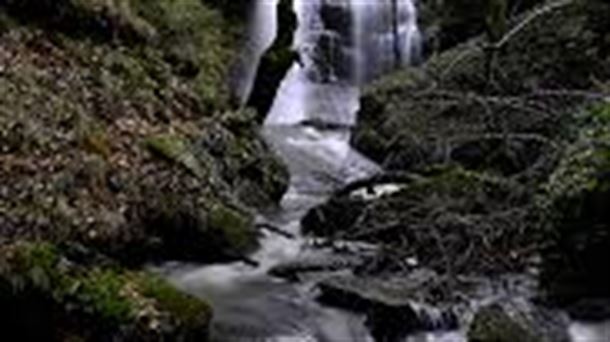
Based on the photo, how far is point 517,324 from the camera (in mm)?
8922

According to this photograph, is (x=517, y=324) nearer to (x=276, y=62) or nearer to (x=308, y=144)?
(x=276, y=62)

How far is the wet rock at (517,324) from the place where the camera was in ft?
28.5

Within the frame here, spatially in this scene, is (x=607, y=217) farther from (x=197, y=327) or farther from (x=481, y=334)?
(x=197, y=327)

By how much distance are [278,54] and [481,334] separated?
7.30 metres

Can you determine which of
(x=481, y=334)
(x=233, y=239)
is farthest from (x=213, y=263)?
(x=481, y=334)

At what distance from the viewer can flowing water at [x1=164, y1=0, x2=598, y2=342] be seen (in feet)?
31.8

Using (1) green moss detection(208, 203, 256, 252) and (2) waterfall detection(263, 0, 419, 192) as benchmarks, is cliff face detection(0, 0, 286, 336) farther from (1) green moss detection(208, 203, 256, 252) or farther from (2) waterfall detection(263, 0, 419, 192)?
(2) waterfall detection(263, 0, 419, 192)

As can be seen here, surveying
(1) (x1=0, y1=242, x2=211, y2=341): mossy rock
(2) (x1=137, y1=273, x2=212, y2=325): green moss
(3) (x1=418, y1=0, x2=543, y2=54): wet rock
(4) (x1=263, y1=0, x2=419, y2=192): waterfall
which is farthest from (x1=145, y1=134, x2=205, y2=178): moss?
(3) (x1=418, y1=0, x2=543, y2=54): wet rock

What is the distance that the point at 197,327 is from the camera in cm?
880

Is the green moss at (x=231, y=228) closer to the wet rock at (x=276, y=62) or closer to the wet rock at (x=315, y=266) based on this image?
the wet rock at (x=315, y=266)

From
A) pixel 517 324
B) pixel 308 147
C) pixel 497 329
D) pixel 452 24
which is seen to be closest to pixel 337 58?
pixel 452 24

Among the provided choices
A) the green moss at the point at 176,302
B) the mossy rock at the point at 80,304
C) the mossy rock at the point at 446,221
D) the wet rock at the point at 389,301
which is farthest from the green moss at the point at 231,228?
the mossy rock at the point at 80,304

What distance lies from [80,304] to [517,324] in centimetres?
335

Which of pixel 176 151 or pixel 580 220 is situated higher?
pixel 176 151
